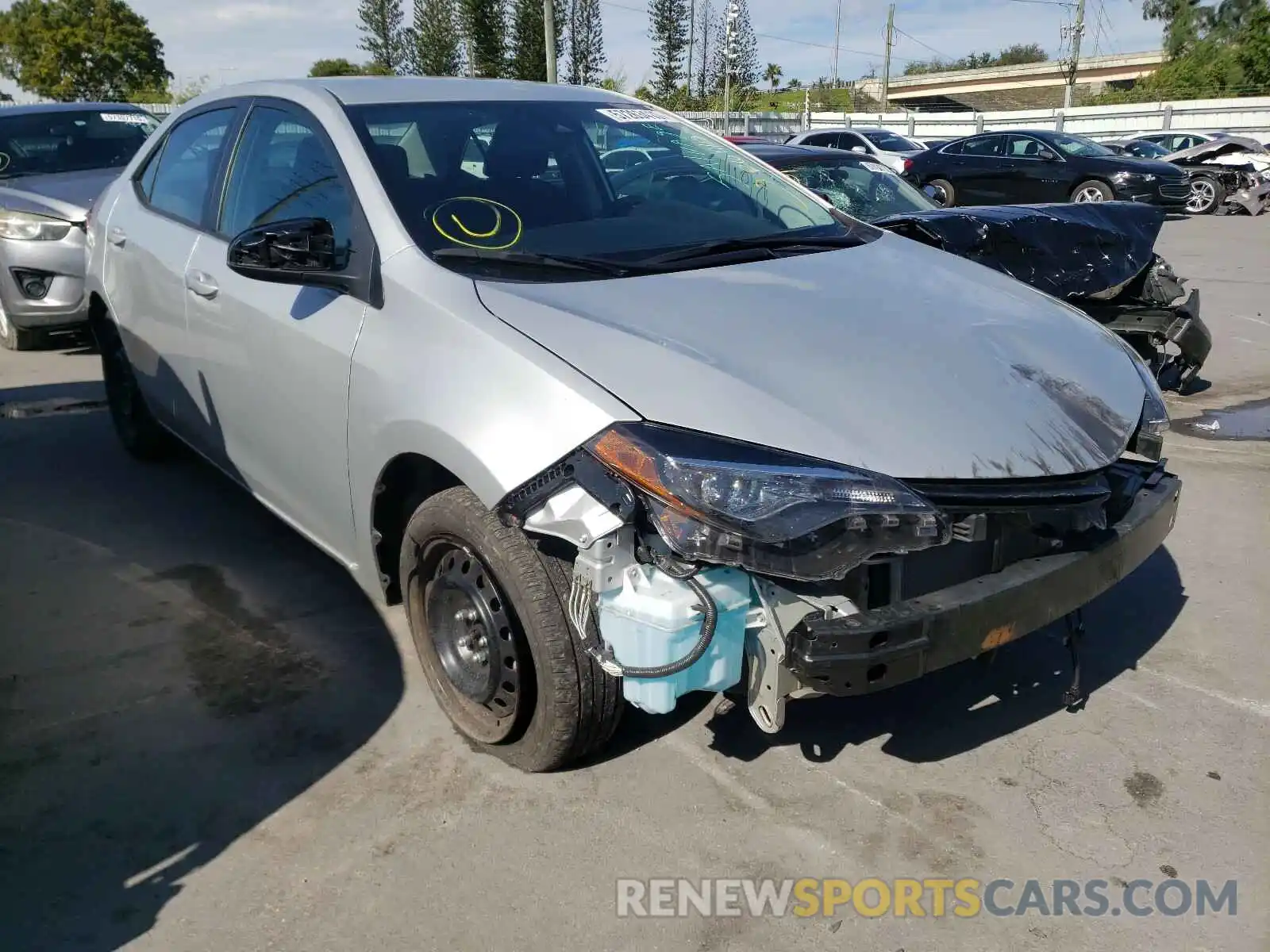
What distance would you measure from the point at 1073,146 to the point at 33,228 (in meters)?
15.2

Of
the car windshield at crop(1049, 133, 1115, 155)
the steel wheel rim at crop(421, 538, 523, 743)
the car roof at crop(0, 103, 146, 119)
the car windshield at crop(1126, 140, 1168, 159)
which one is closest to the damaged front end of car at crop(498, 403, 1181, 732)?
the steel wheel rim at crop(421, 538, 523, 743)

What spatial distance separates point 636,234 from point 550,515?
1187 millimetres

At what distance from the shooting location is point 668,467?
2.16 m

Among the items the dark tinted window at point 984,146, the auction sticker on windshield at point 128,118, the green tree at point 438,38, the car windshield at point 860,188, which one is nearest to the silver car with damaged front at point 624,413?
the car windshield at point 860,188

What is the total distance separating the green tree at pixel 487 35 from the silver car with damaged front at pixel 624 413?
44.3 meters

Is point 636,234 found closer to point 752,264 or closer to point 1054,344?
point 752,264

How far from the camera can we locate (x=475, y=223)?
296 centimetres

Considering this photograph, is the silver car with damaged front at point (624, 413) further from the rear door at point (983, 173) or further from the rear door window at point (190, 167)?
the rear door at point (983, 173)

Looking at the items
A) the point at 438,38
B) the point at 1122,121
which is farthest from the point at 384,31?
the point at 1122,121

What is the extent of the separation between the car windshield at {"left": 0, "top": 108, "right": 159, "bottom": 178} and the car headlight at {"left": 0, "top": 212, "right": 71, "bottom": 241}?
1087mm

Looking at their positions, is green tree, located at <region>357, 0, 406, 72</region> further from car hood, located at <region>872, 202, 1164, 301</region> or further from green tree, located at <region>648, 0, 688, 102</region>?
car hood, located at <region>872, 202, 1164, 301</region>

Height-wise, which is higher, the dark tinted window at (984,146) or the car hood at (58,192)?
the dark tinted window at (984,146)

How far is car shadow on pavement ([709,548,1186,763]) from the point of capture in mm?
2902

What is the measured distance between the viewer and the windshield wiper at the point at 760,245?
303 centimetres
